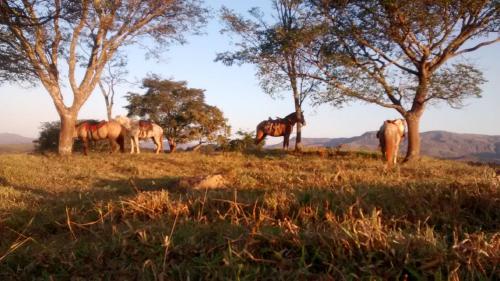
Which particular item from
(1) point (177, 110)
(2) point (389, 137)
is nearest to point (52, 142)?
(1) point (177, 110)

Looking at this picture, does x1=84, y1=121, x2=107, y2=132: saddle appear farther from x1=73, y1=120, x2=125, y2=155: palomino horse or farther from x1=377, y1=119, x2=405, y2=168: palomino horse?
x1=377, y1=119, x2=405, y2=168: palomino horse

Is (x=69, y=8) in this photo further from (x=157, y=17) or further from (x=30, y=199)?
(x=157, y=17)

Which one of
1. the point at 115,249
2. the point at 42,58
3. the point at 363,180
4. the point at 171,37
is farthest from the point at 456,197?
the point at 171,37

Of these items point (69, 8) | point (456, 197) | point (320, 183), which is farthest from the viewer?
point (69, 8)

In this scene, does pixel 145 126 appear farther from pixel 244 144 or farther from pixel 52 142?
pixel 52 142

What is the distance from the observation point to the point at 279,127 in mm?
24109

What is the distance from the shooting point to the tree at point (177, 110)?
3120 cm

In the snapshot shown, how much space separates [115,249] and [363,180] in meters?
3.42

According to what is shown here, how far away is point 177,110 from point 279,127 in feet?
38.9

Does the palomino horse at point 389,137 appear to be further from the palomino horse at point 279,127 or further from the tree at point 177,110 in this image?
the tree at point 177,110

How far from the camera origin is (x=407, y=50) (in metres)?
18.6

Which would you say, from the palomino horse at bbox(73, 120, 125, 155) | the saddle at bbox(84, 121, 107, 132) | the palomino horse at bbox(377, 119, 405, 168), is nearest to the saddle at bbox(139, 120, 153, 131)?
the palomino horse at bbox(73, 120, 125, 155)

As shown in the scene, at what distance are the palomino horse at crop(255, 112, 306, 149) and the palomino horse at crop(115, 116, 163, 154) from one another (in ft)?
16.9

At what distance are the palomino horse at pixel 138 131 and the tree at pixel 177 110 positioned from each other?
713 centimetres
